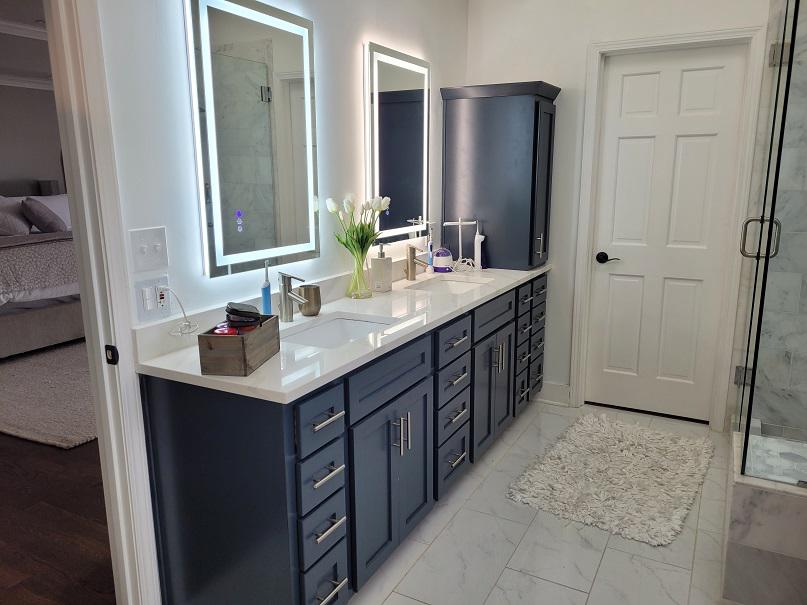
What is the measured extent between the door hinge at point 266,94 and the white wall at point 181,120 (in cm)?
30

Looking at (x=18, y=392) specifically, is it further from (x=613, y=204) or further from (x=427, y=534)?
(x=613, y=204)

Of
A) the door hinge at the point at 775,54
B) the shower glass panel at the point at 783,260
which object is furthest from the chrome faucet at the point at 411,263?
the door hinge at the point at 775,54

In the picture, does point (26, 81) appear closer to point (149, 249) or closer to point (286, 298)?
point (286, 298)

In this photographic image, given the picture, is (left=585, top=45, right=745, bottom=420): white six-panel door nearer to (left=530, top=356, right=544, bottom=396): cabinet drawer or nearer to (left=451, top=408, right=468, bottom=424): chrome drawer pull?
(left=530, top=356, right=544, bottom=396): cabinet drawer

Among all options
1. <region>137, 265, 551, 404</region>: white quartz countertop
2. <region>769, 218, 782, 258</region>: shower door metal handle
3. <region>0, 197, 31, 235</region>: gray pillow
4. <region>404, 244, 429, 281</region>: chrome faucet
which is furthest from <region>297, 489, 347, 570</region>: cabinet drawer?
<region>0, 197, 31, 235</region>: gray pillow

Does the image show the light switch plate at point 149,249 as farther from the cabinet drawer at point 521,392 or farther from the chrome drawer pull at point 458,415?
the cabinet drawer at point 521,392

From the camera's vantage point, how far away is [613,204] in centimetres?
361

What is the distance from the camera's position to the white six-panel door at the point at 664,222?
3.31 m

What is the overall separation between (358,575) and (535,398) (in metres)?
2.17

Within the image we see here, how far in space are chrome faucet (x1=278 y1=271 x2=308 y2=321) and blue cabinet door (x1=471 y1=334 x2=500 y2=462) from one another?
0.87 m

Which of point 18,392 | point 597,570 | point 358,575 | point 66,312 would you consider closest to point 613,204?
point 597,570

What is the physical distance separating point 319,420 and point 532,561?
1.12m

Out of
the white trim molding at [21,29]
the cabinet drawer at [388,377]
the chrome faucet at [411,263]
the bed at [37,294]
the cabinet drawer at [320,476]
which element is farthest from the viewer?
the white trim molding at [21,29]

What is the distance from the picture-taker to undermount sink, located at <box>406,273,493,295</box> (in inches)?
122
